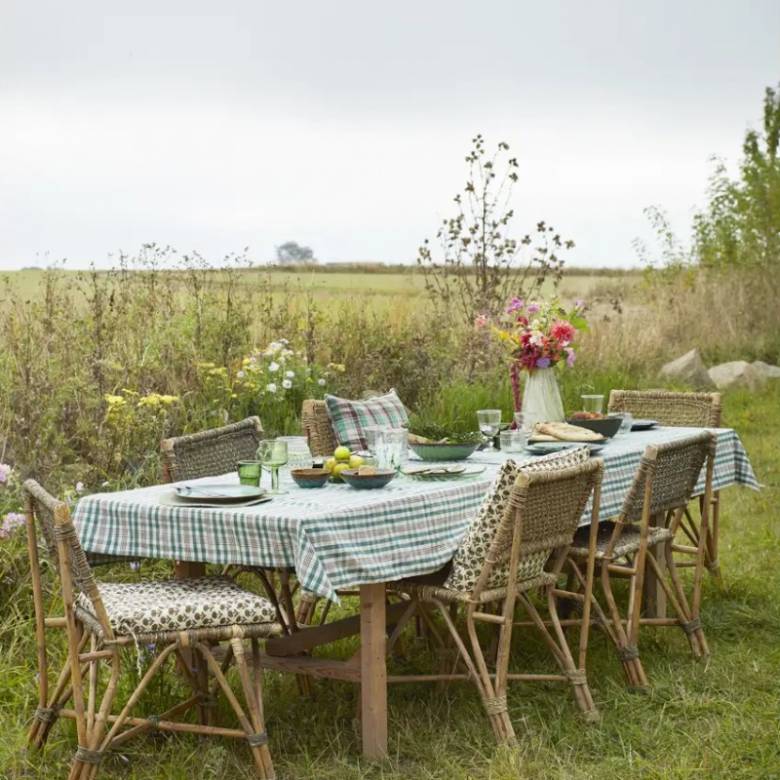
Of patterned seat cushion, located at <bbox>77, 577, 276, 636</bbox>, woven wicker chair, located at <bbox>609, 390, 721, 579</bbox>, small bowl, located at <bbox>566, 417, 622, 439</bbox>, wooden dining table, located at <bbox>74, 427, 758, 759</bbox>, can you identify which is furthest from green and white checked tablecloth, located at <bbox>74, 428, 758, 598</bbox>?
woven wicker chair, located at <bbox>609, 390, 721, 579</bbox>

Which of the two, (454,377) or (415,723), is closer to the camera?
(415,723)

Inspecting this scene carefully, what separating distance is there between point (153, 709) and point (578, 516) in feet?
5.11

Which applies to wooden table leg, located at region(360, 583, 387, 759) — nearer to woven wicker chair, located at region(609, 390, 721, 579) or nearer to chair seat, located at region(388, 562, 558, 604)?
chair seat, located at region(388, 562, 558, 604)

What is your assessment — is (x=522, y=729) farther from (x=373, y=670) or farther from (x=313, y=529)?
(x=313, y=529)

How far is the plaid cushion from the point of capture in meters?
5.75

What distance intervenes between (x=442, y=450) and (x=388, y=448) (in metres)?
0.59

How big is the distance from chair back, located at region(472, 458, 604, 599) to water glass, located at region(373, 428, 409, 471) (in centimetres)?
50

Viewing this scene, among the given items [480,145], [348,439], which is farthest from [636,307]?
[348,439]

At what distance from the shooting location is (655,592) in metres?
5.88

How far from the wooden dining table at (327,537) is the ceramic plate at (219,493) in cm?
5

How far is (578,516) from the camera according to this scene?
4582 millimetres

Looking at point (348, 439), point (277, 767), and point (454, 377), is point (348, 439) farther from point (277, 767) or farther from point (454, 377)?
point (454, 377)

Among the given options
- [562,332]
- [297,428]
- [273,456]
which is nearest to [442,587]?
[273,456]

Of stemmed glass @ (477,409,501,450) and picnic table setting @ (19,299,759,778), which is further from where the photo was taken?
stemmed glass @ (477,409,501,450)
